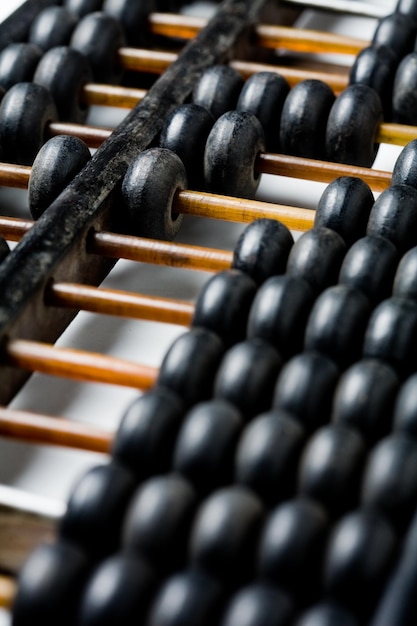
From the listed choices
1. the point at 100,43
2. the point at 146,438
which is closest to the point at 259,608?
the point at 146,438

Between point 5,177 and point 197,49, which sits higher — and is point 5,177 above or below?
below

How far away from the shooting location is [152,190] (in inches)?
41.3

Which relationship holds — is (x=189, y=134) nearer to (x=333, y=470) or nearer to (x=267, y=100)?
(x=267, y=100)

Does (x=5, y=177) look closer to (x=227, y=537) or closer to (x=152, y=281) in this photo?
(x=152, y=281)

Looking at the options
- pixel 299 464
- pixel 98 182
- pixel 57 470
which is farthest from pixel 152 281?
pixel 299 464

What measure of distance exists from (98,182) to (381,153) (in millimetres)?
388

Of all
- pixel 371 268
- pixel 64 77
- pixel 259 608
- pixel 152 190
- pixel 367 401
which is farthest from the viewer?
pixel 64 77

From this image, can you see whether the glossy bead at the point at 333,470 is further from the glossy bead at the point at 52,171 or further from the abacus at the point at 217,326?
the glossy bead at the point at 52,171

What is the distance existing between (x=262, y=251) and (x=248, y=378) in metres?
0.17

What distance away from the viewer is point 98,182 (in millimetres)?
1048

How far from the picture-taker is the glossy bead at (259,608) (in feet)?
2.17

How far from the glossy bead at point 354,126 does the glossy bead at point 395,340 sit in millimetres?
377

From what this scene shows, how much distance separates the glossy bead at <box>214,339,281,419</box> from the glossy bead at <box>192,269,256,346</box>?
5 centimetres

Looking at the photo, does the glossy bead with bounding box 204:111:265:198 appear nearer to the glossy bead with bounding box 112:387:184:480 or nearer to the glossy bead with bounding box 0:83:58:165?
the glossy bead with bounding box 0:83:58:165
